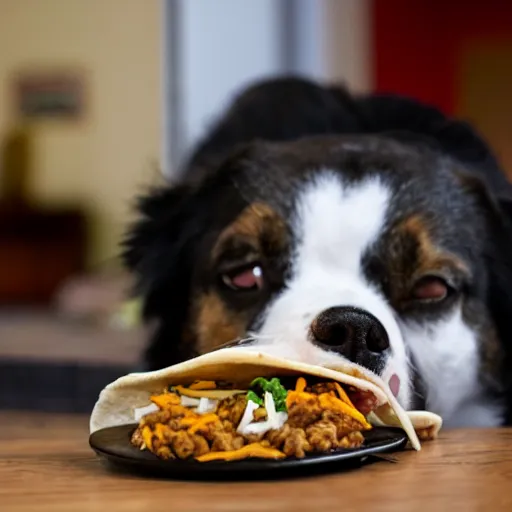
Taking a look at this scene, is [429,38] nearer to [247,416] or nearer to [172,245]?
[172,245]

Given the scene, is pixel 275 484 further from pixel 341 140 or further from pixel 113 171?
pixel 113 171

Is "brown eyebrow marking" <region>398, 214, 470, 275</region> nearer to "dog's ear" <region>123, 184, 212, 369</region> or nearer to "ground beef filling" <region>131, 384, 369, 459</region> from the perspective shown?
"dog's ear" <region>123, 184, 212, 369</region>

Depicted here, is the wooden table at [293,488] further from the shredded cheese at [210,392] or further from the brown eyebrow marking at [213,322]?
the brown eyebrow marking at [213,322]

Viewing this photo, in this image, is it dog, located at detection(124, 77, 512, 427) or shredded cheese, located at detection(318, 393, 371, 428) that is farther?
dog, located at detection(124, 77, 512, 427)

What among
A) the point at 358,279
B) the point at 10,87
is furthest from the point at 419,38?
the point at 358,279

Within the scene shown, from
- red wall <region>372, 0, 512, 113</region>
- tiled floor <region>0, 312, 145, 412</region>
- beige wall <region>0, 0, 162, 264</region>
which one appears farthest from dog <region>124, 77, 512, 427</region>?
beige wall <region>0, 0, 162, 264</region>

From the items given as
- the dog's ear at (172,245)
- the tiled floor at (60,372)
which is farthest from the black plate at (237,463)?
the tiled floor at (60,372)

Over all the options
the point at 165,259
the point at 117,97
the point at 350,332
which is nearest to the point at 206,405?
the point at 350,332
